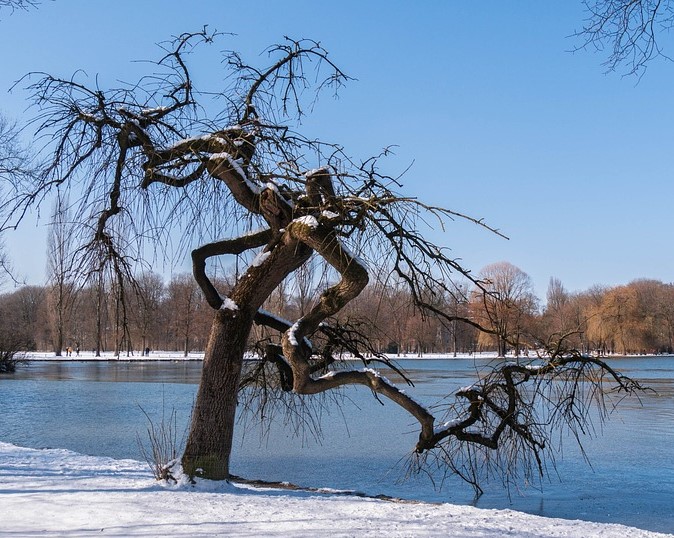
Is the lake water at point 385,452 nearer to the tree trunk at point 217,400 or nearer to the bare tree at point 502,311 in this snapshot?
the bare tree at point 502,311

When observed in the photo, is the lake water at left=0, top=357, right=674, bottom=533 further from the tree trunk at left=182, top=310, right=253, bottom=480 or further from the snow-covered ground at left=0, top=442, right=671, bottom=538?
the tree trunk at left=182, top=310, right=253, bottom=480

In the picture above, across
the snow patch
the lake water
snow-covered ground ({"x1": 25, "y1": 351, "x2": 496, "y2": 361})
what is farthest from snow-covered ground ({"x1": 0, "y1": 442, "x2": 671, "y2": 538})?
snow-covered ground ({"x1": 25, "y1": 351, "x2": 496, "y2": 361})

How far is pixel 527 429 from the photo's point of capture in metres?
7.30

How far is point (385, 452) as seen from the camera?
12.2 metres

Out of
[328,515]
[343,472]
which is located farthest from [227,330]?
[343,472]

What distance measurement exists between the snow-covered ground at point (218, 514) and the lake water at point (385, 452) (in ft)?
7.55

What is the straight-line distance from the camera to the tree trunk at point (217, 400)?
6.41 m

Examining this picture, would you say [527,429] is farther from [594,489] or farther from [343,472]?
[343,472]

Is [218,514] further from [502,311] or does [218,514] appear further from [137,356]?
[137,356]

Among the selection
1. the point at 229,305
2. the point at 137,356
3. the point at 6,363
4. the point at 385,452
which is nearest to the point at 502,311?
the point at 229,305

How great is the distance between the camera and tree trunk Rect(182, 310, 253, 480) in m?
6.41

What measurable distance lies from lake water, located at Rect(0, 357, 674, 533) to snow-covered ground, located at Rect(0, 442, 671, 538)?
2301 millimetres

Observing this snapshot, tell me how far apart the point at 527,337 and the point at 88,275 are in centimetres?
463

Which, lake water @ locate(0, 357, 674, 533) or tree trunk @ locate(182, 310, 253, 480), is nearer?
tree trunk @ locate(182, 310, 253, 480)
